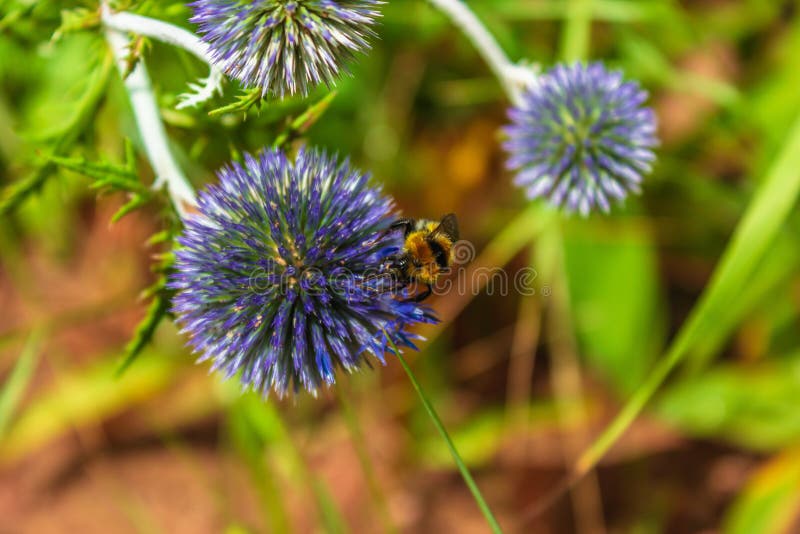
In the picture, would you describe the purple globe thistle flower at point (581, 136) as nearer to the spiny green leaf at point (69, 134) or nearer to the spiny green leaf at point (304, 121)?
the spiny green leaf at point (304, 121)

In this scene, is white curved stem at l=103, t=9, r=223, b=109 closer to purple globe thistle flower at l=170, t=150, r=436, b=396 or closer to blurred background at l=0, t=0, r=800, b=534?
purple globe thistle flower at l=170, t=150, r=436, b=396

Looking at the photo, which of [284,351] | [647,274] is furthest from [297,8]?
[647,274]

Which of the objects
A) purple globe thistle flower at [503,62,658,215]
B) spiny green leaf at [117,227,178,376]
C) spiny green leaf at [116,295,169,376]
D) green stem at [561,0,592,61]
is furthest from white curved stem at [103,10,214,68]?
green stem at [561,0,592,61]

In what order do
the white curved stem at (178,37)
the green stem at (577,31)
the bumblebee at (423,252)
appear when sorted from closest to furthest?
the white curved stem at (178,37) < the bumblebee at (423,252) < the green stem at (577,31)

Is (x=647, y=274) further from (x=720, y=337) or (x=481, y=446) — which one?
(x=481, y=446)

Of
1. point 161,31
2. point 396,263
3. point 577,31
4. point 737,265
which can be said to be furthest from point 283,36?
point 577,31

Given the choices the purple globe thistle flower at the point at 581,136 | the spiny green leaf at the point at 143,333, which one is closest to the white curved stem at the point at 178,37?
the spiny green leaf at the point at 143,333
